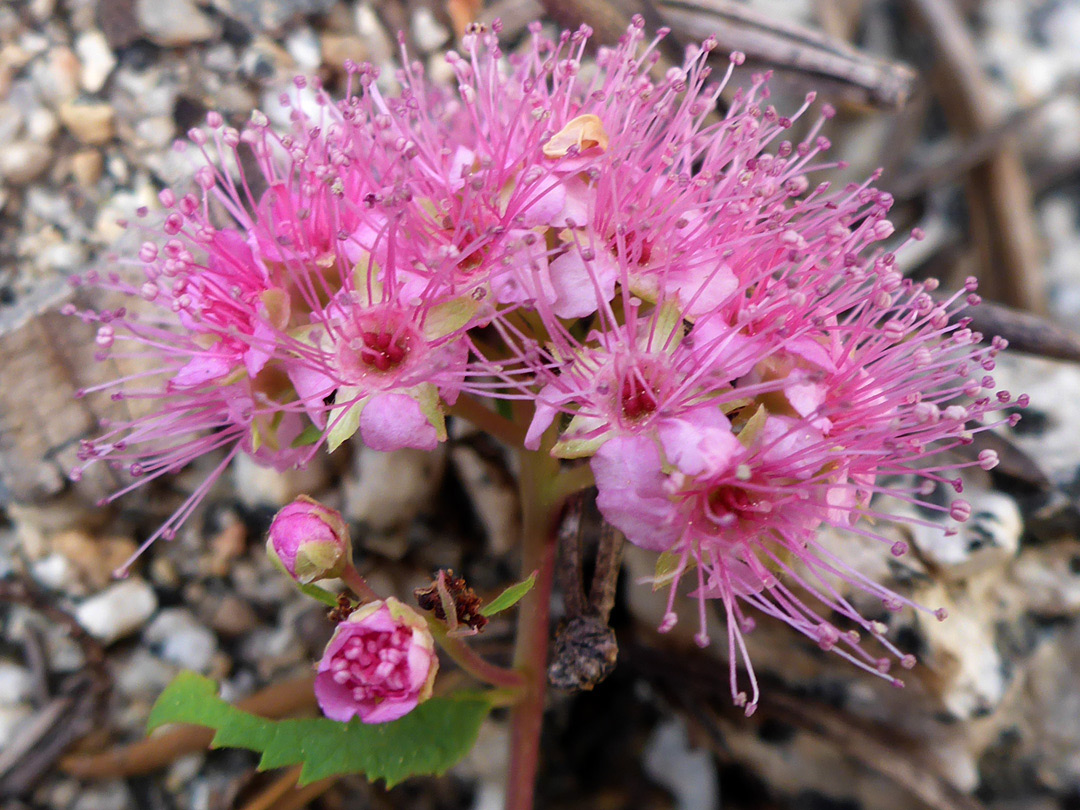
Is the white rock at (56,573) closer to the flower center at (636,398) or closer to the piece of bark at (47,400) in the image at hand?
the piece of bark at (47,400)

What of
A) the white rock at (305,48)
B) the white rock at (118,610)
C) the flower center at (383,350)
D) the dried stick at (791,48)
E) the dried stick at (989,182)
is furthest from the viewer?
the dried stick at (989,182)

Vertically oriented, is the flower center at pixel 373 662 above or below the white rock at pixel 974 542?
below

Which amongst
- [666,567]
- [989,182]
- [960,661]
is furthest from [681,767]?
[989,182]

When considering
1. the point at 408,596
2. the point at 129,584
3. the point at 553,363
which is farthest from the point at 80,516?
the point at 553,363

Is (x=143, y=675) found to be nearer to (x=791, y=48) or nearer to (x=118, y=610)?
(x=118, y=610)

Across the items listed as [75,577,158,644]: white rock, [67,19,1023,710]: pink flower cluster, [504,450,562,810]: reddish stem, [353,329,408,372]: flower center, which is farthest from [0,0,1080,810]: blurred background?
[353,329,408,372]: flower center

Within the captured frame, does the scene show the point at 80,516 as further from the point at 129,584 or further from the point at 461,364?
the point at 461,364

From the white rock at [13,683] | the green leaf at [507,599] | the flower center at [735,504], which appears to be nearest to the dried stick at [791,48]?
the flower center at [735,504]
